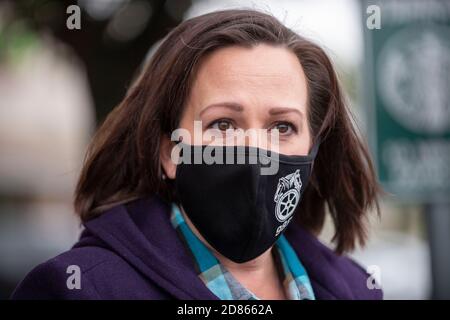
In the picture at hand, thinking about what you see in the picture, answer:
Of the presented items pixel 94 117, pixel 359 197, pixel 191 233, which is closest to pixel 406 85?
pixel 359 197

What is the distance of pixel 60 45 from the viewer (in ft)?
14.9

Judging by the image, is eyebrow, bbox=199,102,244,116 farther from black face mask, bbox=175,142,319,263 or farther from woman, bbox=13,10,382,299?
black face mask, bbox=175,142,319,263

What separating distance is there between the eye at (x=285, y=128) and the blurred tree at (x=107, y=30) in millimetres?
2519

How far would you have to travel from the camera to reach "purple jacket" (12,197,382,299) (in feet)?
5.69

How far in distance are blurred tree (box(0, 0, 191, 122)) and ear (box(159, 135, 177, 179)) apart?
2.39 metres

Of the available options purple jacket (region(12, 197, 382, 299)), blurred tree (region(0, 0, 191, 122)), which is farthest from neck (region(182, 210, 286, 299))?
blurred tree (region(0, 0, 191, 122))

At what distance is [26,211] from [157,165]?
42.2ft

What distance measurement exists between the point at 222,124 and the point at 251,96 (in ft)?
0.36

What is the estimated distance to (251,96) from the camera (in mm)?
1807

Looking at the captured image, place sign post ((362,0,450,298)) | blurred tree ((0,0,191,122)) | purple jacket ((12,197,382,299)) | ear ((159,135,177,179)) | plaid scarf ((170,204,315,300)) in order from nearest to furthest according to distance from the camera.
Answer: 1. purple jacket ((12,197,382,299))
2. plaid scarf ((170,204,315,300))
3. ear ((159,135,177,179))
4. sign post ((362,0,450,298))
5. blurred tree ((0,0,191,122))

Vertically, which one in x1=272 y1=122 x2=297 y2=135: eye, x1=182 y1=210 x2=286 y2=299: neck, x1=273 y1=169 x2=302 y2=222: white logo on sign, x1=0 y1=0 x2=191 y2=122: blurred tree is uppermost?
x1=0 y1=0 x2=191 y2=122: blurred tree

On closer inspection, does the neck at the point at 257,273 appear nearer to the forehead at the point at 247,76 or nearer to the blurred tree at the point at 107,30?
the forehead at the point at 247,76

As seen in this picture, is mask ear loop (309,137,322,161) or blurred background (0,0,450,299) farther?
blurred background (0,0,450,299)


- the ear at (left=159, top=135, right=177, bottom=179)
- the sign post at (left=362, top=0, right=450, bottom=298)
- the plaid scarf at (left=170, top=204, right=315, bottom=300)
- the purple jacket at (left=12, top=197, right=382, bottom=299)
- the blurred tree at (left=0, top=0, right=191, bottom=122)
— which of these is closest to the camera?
the purple jacket at (left=12, top=197, right=382, bottom=299)
